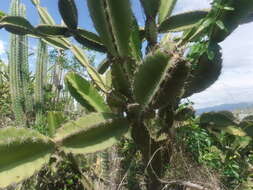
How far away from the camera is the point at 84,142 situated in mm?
2869

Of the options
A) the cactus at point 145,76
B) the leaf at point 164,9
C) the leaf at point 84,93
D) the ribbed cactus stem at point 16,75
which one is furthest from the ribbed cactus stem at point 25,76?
the leaf at point 164,9

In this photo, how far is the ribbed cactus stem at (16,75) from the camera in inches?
236

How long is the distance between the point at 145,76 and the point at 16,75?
3724mm

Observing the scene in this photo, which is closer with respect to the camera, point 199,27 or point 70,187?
point 199,27

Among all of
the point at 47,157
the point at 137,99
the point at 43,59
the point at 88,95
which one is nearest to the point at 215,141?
the point at 137,99

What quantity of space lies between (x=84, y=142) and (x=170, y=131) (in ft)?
2.71

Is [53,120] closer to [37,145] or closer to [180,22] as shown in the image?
[37,145]

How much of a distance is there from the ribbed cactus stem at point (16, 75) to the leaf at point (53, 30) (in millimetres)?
2001

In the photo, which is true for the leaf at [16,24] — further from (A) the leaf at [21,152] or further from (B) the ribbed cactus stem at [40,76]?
(B) the ribbed cactus stem at [40,76]

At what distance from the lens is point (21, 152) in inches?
112

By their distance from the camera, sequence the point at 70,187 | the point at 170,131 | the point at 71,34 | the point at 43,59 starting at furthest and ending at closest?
1. the point at 43,59
2. the point at 71,34
3. the point at 70,187
4. the point at 170,131

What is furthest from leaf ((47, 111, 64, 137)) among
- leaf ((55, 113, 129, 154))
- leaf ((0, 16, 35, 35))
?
leaf ((55, 113, 129, 154))

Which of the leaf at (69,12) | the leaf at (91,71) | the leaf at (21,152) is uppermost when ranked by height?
the leaf at (69,12)

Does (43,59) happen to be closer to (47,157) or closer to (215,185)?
(47,157)
